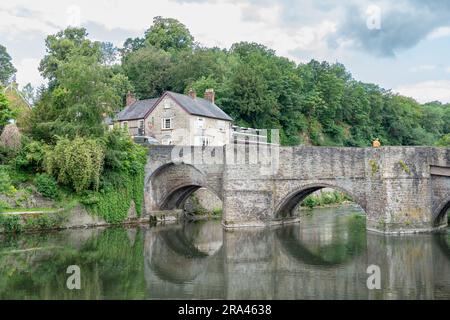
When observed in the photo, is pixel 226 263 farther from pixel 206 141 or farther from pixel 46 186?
pixel 206 141

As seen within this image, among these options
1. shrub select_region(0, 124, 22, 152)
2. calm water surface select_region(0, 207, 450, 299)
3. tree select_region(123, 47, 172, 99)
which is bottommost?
calm water surface select_region(0, 207, 450, 299)

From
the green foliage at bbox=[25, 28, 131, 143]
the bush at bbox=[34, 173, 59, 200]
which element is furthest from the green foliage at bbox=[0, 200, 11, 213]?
the green foliage at bbox=[25, 28, 131, 143]

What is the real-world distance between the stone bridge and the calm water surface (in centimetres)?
123

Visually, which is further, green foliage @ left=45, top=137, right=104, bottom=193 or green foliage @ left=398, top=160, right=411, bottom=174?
green foliage @ left=45, top=137, right=104, bottom=193

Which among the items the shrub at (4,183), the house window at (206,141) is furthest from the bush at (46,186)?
the house window at (206,141)

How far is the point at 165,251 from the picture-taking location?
23.9 meters

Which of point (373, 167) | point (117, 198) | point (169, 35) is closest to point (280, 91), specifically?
point (169, 35)

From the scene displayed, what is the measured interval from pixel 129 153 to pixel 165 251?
10579mm

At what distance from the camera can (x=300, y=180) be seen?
29.2 metres

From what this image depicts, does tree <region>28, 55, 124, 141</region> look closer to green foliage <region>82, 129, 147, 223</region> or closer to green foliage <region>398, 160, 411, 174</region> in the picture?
green foliage <region>82, 129, 147, 223</region>

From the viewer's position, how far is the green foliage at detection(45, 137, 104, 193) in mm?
29125

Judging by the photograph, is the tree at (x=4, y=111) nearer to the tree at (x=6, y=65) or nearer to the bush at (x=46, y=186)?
the bush at (x=46, y=186)

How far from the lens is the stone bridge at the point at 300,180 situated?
26422 millimetres

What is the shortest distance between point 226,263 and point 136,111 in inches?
922
